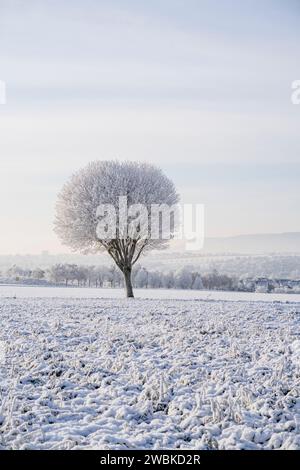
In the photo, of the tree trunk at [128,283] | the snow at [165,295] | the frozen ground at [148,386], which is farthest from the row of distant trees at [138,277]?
the frozen ground at [148,386]

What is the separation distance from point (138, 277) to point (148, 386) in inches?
4280

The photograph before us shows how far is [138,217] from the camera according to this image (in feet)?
127

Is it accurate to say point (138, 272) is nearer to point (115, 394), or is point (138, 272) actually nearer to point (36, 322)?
point (36, 322)

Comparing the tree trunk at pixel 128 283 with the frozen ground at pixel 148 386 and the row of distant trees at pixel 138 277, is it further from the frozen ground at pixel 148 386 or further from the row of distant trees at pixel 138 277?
the row of distant trees at pixel 138 277

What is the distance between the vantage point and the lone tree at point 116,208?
3884cm

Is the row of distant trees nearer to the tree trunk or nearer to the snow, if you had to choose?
the snow

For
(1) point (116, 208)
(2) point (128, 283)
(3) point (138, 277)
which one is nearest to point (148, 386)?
(1) point (116, 208)

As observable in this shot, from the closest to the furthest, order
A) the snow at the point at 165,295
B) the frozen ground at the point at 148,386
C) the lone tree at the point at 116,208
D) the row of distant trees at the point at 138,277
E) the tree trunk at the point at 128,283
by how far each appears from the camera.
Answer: the frozen ground at the point at 148,386 → the lone tree at the point at 116,208 → the snow at the point at 165,295 → the tree trunk at the point at 128,283 → the row of distant trees at the point at 138,277

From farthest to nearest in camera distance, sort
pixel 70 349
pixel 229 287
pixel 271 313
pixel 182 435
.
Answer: pixel 229 287 < pixel 271 313 < pixel 70 349 < pixel 182 435

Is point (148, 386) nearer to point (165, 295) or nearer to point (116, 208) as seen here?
point (116, 208)

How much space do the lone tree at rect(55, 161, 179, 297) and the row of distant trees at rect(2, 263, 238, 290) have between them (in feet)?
229

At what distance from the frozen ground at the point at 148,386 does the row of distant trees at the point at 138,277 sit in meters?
92.7

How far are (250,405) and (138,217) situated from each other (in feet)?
94.6
